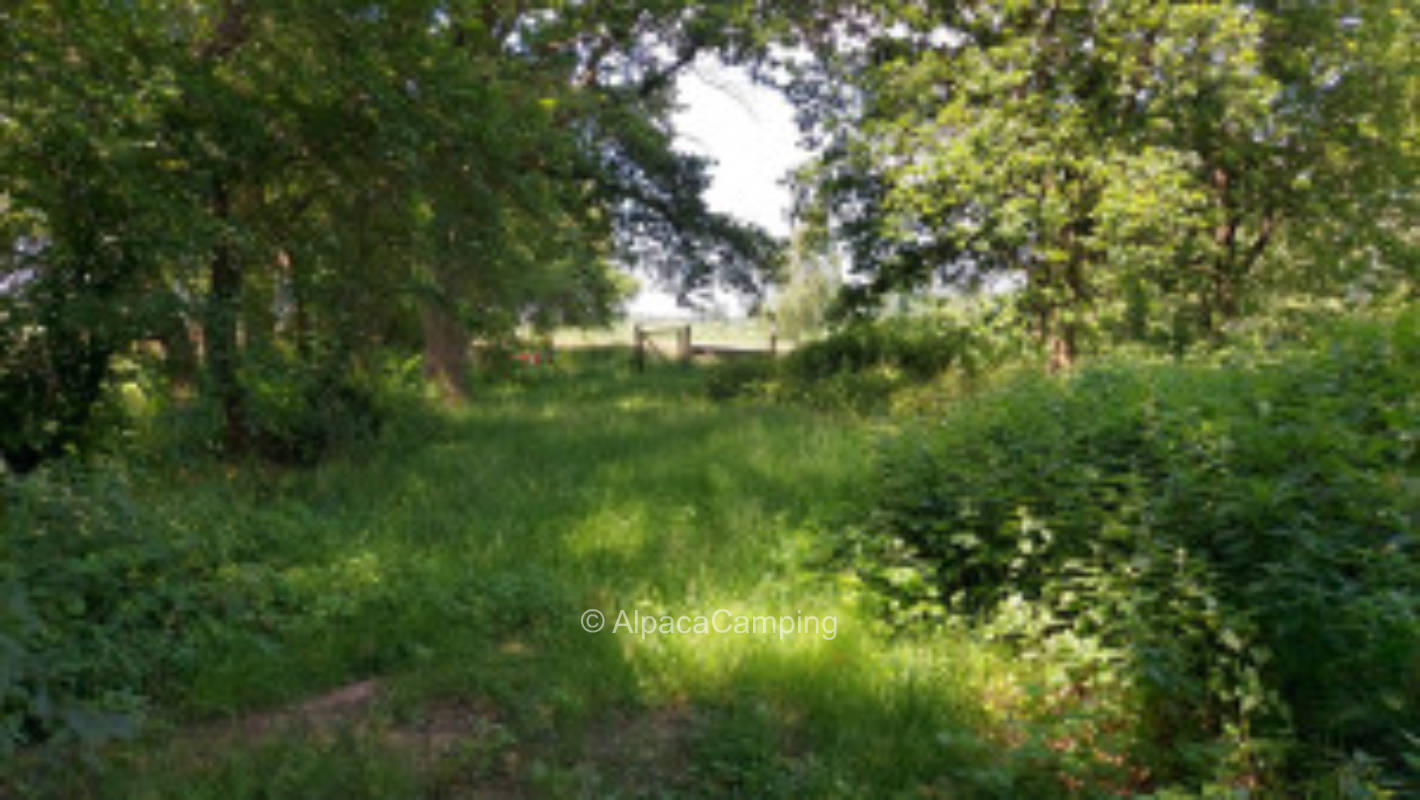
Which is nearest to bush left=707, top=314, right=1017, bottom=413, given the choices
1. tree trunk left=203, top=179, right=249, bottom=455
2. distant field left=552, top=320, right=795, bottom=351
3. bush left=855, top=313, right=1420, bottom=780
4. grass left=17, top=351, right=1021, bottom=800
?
distant field left=552, top=320, right=795, bottom=351

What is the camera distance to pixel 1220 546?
138 inches

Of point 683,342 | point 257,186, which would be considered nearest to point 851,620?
point 257,186

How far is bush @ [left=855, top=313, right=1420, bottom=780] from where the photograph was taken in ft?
9.84

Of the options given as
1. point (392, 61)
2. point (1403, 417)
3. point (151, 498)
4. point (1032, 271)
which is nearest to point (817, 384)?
point (1032, 271)

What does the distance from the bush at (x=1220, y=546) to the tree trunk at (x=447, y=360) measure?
376 inches

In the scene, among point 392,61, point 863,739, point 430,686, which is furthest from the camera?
point 392,61

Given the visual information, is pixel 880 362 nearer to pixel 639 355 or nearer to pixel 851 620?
pixel 639 355

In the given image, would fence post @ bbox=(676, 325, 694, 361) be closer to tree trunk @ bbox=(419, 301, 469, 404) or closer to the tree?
tree trunk @ bbox=(419, 301, 469, 404)

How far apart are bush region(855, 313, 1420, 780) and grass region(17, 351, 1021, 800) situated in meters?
0.53

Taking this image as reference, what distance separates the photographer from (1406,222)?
37.4ft

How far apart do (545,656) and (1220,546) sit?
300cm

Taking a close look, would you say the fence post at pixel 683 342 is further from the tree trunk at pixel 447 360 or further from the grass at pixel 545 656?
the grass at pixel 545 656

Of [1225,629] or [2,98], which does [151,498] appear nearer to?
[2,98]

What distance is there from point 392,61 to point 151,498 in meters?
4.00
